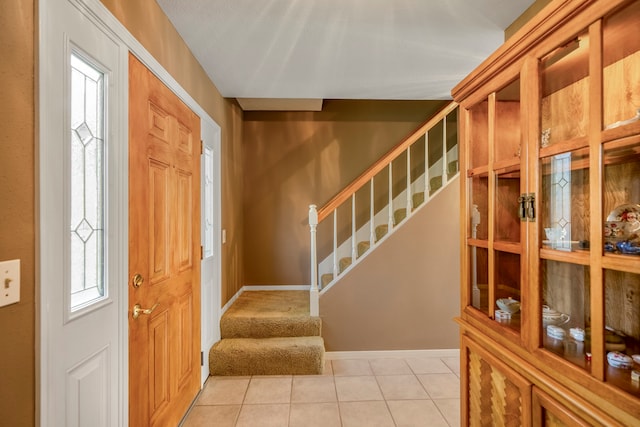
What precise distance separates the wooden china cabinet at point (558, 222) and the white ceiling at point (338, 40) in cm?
73

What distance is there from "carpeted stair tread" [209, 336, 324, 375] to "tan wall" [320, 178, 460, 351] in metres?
0.37

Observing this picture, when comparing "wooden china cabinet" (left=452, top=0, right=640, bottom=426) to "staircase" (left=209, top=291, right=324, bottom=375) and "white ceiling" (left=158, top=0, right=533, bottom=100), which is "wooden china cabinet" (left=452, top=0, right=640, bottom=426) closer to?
"white ceiling" (left=158, top=0, right=533, bottom=100)

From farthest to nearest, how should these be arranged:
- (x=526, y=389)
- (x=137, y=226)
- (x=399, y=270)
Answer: (x=399, y=270), (x=137, y=226), (x=526, y=389)

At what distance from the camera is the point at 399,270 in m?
3.11

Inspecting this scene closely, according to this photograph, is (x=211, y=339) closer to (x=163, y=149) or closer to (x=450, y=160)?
(x=163, y=149)

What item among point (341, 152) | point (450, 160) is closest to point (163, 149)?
point (341, 152)

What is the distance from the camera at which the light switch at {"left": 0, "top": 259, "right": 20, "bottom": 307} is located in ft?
2.84

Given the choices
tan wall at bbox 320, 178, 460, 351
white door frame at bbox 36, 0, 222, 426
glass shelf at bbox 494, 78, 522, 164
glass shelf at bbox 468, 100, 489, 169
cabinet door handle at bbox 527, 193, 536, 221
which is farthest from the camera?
tan wall at bbox 320, 178, 460, 351

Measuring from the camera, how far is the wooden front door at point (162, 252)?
1.55 m

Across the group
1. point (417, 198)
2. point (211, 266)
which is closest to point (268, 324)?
point (211, 266)

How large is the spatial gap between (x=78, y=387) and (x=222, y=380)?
1692 millimetres

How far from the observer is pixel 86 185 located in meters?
1.26

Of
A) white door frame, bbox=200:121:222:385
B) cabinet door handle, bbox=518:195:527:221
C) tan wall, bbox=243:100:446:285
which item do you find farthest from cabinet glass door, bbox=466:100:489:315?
A: tan wall, bbox=243:100:446:285

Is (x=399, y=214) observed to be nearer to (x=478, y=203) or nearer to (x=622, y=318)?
(x=478, y=203)
